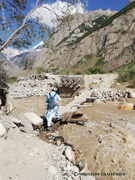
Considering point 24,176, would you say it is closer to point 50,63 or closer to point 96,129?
point 96,129

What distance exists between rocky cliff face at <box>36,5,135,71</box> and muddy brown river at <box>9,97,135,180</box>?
114ft

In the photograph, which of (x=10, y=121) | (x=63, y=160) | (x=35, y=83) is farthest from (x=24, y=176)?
(x=35, y=83)

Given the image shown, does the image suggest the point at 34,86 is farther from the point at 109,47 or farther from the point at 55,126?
the point at 109,47

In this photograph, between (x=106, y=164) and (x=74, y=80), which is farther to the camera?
(x=74, y=80)

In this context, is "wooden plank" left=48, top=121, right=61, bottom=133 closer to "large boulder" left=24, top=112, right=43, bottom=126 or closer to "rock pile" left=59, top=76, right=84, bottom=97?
"large boulder" left=24, top=112, right=43, bottom=126

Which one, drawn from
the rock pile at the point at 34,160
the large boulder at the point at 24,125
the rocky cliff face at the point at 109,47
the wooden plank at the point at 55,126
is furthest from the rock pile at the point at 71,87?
the rocky cliff face at the point at 109,47

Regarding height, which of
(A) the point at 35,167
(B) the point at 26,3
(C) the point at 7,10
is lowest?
(A) the point at 35,167

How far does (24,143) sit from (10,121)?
3.61ft

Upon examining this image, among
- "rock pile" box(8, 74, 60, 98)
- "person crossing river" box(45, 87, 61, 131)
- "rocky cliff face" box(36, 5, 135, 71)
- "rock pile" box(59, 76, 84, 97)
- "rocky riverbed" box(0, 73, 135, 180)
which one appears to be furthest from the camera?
"rocky cliff face" box(36, 5, 135, 71)

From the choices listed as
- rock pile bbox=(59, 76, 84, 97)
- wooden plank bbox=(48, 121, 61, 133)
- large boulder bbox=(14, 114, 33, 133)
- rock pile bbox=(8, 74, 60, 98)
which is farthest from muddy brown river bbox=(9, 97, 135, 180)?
rock pile bbox=(8, 74, 60, 98)

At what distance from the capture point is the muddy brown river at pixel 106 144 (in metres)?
3.03

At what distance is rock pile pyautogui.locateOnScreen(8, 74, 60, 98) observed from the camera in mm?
13769

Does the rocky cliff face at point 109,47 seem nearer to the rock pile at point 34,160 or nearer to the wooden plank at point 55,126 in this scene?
the wooden plank at point 55,126

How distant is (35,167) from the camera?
2.68 m
